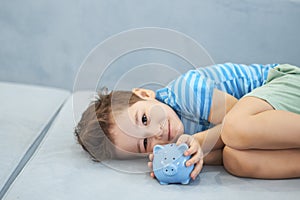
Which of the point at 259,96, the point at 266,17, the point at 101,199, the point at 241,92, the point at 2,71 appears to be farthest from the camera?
the point at 2,71

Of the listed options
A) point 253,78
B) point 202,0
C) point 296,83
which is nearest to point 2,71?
point 202,0

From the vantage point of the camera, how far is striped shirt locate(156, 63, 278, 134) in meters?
1.07

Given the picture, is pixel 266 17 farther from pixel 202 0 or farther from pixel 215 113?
pixel 215 113

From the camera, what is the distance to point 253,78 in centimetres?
115

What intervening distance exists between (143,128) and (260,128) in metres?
0.26

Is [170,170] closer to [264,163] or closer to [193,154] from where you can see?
[193,154]

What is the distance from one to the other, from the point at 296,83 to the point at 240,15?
24.2 inches

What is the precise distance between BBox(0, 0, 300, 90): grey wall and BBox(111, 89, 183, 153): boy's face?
2.14 ft

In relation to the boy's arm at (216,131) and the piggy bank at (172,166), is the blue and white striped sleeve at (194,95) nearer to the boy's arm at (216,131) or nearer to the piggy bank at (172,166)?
the boy's arm at (216,131)

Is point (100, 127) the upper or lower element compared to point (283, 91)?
lower

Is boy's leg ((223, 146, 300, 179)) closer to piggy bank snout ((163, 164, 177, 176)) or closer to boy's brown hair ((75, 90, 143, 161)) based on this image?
piggy bank snout ((163, 164, 177, 176))

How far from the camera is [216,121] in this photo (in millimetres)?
1082

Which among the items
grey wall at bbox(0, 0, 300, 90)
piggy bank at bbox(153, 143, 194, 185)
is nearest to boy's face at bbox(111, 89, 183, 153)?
piggy bank at bbox(153, 143, 194, 185)

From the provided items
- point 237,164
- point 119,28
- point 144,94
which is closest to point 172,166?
point 237,164
